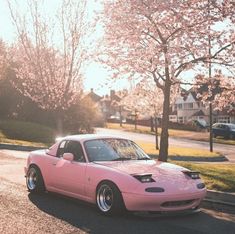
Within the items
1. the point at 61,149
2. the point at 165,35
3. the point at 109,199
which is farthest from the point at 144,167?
the point at 165,35

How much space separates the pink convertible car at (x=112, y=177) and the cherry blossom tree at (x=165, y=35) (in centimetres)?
565

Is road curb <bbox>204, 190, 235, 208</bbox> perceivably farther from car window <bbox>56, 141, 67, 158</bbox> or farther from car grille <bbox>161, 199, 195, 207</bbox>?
car window <bbox>56, 141, 67, 158</bbox>

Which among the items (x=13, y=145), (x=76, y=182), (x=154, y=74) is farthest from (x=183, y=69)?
(x=13, y=145)

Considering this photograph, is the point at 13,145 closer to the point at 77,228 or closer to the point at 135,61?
the point at 135,61

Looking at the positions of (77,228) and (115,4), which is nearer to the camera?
(77,228)

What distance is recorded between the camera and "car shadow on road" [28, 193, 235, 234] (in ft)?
25.1

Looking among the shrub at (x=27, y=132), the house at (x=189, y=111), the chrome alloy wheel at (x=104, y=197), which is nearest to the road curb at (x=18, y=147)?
the shrub at (x=27, y=132)

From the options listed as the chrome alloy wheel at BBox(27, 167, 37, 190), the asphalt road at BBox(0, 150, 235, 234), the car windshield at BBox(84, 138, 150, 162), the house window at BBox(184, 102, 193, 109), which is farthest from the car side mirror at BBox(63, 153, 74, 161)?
the house window at BBox(184, 102, 193, 109)

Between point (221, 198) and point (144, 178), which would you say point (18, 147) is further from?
point (144, 178)

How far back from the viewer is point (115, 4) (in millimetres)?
15867

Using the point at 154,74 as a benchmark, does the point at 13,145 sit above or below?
below

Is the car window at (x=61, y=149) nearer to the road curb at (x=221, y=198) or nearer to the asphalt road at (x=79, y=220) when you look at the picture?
the asphalt road at (x=79, y=220)

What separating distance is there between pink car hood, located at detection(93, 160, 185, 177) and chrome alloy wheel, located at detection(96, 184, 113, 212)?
1.30 feet

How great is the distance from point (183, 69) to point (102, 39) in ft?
9.48
